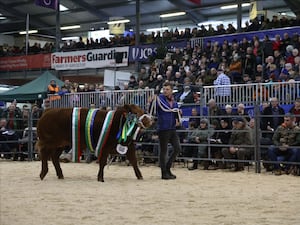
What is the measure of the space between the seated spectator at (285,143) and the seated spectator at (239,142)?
661 mm

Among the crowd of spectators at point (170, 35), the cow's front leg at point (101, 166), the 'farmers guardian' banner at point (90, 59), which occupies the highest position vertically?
the crowd of spectators at point (170, 35)

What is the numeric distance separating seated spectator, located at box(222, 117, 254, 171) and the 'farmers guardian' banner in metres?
14.0

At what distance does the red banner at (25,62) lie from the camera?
29969 millimetres

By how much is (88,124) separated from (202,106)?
4725 millimetres

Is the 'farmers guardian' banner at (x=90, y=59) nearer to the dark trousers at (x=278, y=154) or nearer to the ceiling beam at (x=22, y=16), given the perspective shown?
the ceiling beam at (x=22, y=16)

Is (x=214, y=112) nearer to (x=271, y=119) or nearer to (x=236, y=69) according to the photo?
(x=271, y=119)

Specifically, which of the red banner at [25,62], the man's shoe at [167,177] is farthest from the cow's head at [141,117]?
the red banner at [25,62]

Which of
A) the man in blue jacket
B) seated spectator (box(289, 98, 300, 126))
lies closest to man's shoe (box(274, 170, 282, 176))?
seated spectator (box(289, 98, 300, 126))

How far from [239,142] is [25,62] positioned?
22.1 m

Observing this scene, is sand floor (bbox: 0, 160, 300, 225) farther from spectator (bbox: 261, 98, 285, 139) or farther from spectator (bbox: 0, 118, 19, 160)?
spectator (bbox: 0, 118, 19, 160)

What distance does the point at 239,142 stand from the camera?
11.5 m

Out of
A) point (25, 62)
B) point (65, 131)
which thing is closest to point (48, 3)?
point (25, 62)

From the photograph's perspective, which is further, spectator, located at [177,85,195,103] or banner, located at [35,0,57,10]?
banner, located at [35,0,57,10]

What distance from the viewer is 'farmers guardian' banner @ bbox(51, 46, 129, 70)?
82.9ft
